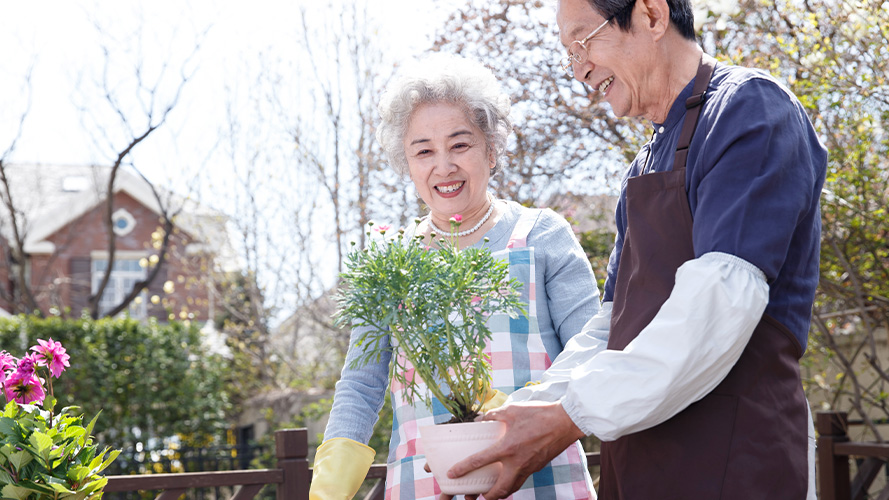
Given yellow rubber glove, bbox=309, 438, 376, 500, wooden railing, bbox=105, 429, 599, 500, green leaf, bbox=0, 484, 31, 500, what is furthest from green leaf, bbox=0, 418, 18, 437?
wooden railing, bbox=105, 429, 599, 500

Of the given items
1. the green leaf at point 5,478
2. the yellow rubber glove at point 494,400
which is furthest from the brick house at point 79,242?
the yellow rubber glove at point 494,400

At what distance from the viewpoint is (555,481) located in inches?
67.1

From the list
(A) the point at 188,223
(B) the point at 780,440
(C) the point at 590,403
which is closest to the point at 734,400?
(B) the point at 780,440

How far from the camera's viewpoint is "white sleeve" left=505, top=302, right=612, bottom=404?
4.56 feet

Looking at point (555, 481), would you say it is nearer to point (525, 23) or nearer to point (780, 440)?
point (780, 440)

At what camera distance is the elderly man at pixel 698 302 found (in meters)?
1.12

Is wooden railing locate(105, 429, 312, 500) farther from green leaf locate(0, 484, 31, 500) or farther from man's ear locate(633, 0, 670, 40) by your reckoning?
man's ear locate(633, 0, 670, 40)

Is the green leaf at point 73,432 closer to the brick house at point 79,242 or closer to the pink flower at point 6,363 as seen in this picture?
the pink flower at point 6,363

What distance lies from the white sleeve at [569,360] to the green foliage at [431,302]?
10 cm

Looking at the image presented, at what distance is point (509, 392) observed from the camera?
1.71 m

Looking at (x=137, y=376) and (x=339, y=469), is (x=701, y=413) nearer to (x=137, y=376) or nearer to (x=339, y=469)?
(x=339, y=469)

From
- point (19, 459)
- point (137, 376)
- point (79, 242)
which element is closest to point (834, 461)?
point (19, 459)

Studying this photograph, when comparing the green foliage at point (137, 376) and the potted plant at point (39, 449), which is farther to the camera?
the green foliage at point (137, 376)

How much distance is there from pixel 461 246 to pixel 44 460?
102cm
